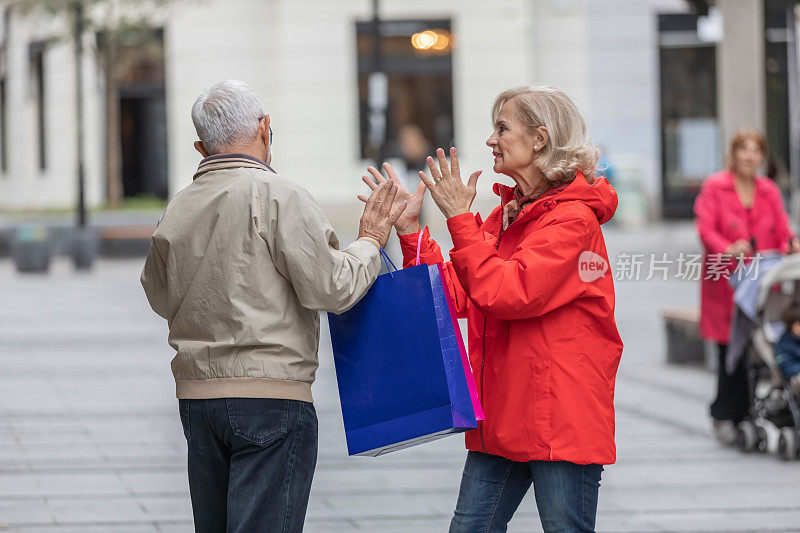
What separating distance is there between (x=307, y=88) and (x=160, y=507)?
20.7 m

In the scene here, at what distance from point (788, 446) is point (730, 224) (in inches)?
53.1

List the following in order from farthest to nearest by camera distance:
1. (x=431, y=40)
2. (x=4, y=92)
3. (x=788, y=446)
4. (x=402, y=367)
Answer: (x=4, y=92)
(x=431, y=40)
(x=788, y=446)
(x=402, y=367)

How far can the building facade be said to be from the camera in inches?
1017

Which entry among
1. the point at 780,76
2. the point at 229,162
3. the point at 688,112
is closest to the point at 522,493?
the point at 229,162

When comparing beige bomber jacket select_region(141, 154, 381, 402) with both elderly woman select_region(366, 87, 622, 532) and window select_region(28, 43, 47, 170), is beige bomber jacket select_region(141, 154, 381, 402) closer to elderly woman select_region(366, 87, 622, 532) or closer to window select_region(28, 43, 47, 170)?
elderly woman select_region(366, 87, 622, 532)

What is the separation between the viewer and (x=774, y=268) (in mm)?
6711

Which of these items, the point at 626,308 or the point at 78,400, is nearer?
the point at 78,400

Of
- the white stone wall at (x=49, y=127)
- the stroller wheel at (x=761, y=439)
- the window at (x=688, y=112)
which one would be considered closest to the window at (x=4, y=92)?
the white stone wall at (x=49, y=127)

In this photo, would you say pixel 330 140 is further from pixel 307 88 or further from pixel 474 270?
pixel 474 270

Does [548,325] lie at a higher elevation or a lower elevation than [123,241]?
lower

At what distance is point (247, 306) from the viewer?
10.4 feet

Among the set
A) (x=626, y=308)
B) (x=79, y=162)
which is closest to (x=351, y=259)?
(x=626, y=308)

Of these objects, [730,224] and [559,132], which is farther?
[730,224]

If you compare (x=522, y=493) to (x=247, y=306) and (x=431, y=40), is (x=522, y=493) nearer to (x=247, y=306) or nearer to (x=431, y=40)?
(x=247, y=306)
